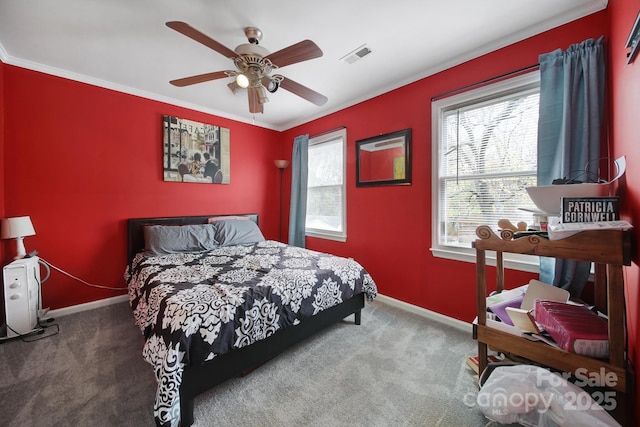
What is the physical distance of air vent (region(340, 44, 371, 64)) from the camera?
7.32 feet

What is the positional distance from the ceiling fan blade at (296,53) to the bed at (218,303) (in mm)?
1636

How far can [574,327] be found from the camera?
119 cm

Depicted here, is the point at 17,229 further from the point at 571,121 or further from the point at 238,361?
the point at 571,121

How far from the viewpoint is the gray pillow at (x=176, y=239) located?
9.10ft

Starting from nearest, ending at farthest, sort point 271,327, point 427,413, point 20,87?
point 427,413 → point 271,327 → point 20,87

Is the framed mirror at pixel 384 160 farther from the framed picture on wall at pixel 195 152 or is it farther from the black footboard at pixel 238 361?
the framed picture on wall at pixel 195 152

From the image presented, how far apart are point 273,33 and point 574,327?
8.94 ft

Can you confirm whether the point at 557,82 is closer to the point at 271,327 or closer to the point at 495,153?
the point at 495,153

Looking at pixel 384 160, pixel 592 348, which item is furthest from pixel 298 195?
pixel 592 348

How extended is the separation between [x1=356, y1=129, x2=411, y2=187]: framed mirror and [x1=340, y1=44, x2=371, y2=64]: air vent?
0.90 metres

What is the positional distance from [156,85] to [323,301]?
3133 millimetres

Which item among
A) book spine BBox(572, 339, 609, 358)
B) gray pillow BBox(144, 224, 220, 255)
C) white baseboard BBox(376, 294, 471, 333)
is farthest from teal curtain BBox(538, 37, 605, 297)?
gray pillow BBox(144, 224, 220, 255)

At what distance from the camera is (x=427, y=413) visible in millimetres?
1421

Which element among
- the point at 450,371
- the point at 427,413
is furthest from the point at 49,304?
the point at 450,371
